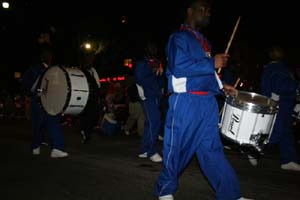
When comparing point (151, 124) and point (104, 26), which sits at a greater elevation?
point (104, 26)

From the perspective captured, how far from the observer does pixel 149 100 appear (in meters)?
7.22

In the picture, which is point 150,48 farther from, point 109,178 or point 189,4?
point 189,4

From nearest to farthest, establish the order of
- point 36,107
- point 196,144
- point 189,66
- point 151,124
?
1. point 189,66
2. point 196,144
3. point 151,124
4. point 36,107

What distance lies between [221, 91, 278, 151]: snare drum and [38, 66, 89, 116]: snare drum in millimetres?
3725

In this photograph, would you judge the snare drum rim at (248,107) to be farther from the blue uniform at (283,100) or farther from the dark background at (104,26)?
the dark background at (104,26)

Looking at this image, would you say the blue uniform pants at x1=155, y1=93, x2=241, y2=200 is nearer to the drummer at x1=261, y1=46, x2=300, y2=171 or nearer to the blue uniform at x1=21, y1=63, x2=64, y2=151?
the drummer at x1=261, y1=46, x2=300, y2=171

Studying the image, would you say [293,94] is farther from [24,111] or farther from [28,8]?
[28,8]

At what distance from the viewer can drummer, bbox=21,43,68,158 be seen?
7.45 m

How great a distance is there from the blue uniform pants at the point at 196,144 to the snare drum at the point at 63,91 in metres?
3.54

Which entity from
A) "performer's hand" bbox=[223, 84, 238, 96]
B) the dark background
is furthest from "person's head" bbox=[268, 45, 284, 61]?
the dark background

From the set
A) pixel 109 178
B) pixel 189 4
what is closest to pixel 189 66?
pixel 189 4

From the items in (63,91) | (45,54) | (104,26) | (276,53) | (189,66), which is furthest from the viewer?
(104,26)

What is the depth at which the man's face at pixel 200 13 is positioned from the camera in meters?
4.17

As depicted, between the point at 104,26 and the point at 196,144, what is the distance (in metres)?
32.1
